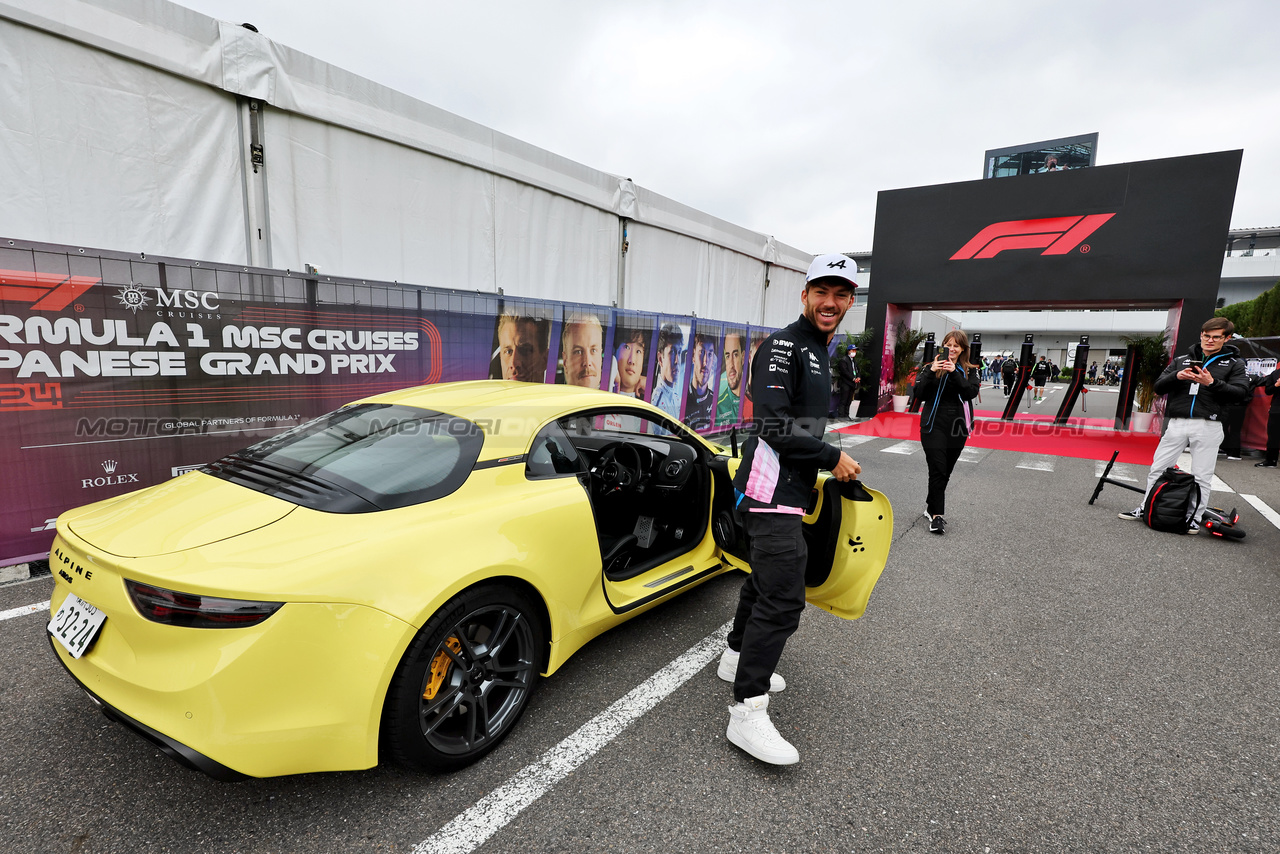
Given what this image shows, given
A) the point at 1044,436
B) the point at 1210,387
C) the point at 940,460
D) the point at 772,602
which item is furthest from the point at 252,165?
the point at 1044,436

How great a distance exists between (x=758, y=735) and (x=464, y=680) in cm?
108

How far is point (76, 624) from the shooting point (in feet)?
5.49

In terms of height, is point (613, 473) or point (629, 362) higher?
point (629, 362)

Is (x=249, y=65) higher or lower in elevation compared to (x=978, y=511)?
higher

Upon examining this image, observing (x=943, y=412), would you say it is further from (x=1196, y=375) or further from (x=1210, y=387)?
(x=1210, y=387)

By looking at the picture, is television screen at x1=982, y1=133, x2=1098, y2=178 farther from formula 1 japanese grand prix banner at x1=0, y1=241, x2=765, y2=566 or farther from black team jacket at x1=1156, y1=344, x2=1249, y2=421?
formula 1 japanese grand prix banner at x1=0, y1=241, x2=765, y2=566

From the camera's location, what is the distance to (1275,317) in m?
15.6

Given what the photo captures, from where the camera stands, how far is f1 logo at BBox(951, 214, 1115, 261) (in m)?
10.7

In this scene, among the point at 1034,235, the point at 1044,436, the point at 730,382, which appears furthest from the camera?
the point at 1034,235

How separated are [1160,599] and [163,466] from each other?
22.2 feet

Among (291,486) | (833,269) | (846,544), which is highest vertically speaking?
(833,269)

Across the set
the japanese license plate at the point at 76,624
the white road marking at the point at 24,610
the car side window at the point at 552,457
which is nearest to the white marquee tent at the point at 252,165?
the white road marking at the point at 24,610

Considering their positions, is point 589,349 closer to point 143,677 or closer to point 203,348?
point 203,348

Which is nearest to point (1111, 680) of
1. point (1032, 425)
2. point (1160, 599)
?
point (1160, 599)
